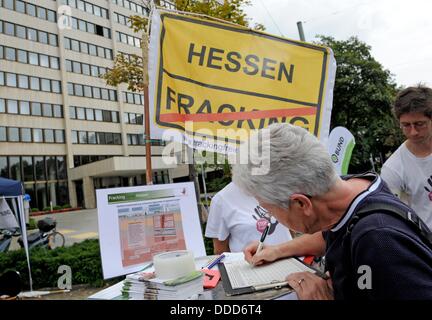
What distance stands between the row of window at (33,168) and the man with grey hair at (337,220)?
32305mm

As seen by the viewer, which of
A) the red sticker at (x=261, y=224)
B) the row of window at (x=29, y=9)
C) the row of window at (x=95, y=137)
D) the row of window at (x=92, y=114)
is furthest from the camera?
the row of window at (x=95, y=137)

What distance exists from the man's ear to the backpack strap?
0.12m

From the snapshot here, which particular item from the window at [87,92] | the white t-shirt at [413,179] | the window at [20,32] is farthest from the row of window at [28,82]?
the white t-shirt at [413,179]

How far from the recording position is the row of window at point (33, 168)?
2841cm

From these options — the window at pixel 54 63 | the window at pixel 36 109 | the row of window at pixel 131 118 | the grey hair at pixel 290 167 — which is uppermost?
the window at pixel 54 63

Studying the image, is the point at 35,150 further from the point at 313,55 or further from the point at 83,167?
the point at 313,55

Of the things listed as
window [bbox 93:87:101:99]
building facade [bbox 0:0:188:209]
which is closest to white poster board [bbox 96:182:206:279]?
building facade [bbox 0:0:188:209]

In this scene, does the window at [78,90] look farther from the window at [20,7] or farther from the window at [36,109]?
the window at [20,7]

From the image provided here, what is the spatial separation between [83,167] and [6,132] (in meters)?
6.91

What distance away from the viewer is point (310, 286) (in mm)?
877

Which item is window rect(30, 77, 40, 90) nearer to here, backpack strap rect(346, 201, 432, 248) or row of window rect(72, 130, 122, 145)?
row of window rect(72, 130, 122, 145)

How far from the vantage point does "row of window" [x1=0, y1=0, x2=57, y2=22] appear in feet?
84.2
